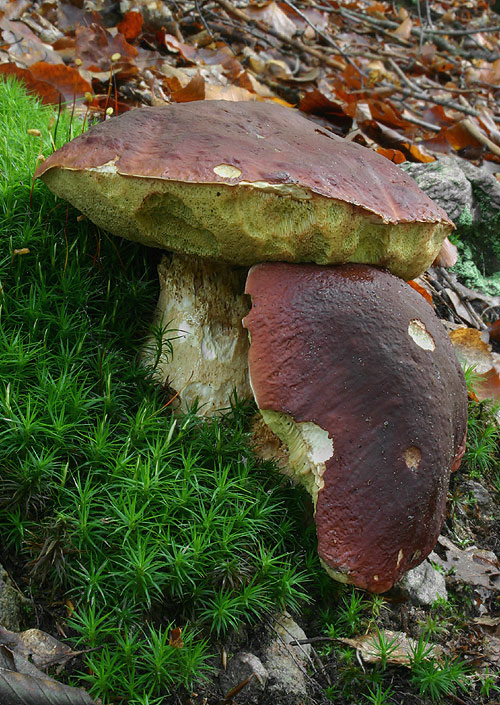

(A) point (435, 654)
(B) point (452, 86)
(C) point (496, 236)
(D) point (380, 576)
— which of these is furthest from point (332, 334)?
(B) point (452, 86)

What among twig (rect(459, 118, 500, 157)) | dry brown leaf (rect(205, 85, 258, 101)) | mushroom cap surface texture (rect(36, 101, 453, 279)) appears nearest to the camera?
mushroom cap surface texture (rect(36, 101, 453, 279))

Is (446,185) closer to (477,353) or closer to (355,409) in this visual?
(477,353)

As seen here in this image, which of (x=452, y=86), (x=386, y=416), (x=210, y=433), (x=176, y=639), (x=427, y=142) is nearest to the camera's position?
(x=176, y=639)

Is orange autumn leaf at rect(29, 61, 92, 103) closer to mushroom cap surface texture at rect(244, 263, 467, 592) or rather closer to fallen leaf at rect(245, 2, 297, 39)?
mushroom cap surface texture at rect(244, 263, 467, 592)

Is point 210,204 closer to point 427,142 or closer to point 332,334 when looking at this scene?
point 332,334

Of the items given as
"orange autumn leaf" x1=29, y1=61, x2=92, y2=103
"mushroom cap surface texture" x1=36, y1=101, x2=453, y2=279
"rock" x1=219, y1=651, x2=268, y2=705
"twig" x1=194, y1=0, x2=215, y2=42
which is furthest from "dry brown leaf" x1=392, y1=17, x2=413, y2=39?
"rock" x1=219, y1=651, x2=268, y2=705

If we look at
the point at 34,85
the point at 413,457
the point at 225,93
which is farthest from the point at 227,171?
the point at 225,93
